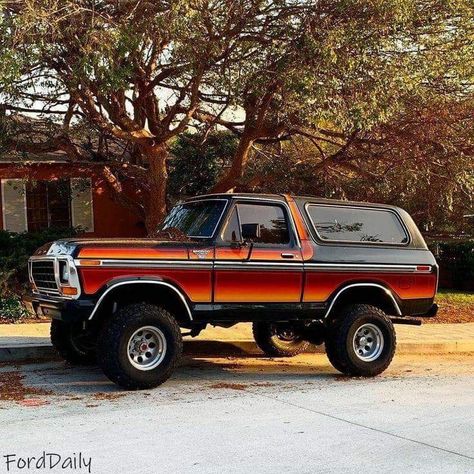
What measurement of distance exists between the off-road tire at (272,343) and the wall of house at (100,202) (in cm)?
971

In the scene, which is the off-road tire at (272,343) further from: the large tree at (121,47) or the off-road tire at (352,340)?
the large tree at (121,47)

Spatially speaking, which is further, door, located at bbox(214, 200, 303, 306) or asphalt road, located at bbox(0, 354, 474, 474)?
door, located at bbox(214, 200, 303, 306)

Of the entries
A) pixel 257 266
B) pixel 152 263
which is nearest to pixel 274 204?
pixel 257 266

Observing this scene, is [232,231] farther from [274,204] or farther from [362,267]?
[362,267]

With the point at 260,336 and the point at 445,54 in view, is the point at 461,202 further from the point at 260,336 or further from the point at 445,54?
the point at 260,336

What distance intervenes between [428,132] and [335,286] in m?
6.72

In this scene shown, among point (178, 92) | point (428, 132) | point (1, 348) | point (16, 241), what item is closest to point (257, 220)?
point (1, 348)

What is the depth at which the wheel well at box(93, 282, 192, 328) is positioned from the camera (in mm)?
8148

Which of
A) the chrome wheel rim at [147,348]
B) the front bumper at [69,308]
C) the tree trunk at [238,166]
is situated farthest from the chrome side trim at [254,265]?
the tree trunk at [238,166]

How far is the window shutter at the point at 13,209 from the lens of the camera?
800 inches

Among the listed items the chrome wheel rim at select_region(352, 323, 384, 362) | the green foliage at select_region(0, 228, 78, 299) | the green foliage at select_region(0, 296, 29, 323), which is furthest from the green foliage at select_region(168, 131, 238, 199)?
the chrome wheel rim at select_region(352, 323, 384, 362)

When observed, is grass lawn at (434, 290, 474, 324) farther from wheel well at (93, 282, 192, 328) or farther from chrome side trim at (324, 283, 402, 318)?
wheel well at (93, 282, 192, 328)

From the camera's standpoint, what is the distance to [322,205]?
9.47 metres

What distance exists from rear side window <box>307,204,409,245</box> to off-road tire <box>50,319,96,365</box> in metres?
3.25
